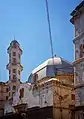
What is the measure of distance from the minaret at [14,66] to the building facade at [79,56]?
67.9 feet

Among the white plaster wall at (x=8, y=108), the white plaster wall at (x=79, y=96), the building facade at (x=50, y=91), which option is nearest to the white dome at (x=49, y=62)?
the building facade at (x=50, y=91)

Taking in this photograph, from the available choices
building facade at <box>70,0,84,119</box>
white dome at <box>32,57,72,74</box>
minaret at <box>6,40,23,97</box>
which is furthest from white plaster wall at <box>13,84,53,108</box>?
minaret at <box>6,40,23,97</box>

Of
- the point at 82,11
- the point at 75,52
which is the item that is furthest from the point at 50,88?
the point at 82,11

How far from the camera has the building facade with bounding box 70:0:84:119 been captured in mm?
30094

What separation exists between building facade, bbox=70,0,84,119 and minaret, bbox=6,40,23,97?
20.7 m

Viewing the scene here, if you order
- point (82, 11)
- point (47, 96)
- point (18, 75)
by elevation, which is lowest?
point (47, 96)

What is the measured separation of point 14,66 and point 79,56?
22.1 m

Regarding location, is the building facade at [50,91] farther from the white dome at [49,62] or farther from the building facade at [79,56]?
the building facade at [79,56]

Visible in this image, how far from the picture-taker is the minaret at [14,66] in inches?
2014

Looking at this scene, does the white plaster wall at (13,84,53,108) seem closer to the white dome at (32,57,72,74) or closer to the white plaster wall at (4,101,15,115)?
the white plaster wall at (4,101,15,115)

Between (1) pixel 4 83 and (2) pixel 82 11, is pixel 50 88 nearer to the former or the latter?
(2) pixel 82 11

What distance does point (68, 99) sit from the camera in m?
36.5

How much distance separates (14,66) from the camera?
51656 millimetres

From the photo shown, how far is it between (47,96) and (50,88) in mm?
1133
